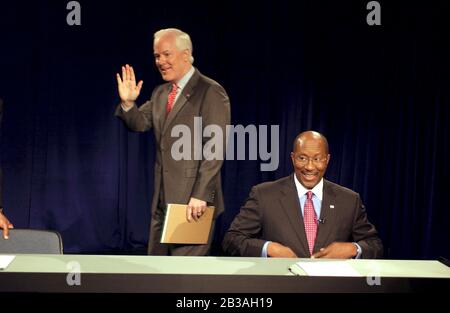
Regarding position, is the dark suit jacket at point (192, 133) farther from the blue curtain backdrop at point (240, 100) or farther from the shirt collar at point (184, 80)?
the blue curtain backdrop at point (240, 100)

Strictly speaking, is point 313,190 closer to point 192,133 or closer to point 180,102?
point 192,133

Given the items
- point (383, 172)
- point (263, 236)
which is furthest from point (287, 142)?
Answer: point (263, 236)

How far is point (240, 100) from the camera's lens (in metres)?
6.00

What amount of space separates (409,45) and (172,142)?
119 inches

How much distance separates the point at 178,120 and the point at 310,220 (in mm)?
991

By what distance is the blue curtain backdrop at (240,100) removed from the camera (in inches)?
225

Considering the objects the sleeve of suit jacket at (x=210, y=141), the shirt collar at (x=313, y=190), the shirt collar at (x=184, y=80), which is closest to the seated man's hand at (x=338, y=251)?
the shirt collar at (x=313, y=190)

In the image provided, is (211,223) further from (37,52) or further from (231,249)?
(37,52)

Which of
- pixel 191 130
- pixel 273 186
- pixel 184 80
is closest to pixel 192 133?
pixel 191 130

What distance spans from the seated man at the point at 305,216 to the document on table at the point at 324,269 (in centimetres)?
53

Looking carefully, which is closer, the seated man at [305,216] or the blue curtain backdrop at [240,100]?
the seated man at [305,216]

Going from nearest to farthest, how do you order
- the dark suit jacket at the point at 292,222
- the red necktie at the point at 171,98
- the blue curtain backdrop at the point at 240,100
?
the dark suit jacket at the point at 292,222 < the red necktie at the point at 171,98 < the blue curtain backdrop at the point at 240,100

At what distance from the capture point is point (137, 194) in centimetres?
603
